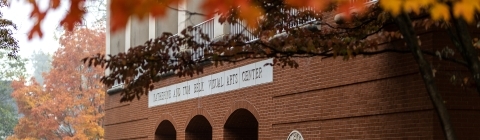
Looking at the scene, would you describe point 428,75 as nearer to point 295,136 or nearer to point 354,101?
point 354,101

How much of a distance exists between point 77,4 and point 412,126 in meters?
7.77

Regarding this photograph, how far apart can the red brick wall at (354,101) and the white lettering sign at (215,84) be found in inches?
5.6

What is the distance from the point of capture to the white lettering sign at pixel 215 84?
659 inches

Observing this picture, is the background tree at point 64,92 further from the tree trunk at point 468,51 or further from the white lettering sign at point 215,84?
the tree trunk at point 468,51

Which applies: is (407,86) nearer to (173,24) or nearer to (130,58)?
(130,58)


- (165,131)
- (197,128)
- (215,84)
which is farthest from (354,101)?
(165,131)

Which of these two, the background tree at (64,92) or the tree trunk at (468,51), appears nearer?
the tree trunk at (468,51)

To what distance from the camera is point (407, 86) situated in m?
12.1

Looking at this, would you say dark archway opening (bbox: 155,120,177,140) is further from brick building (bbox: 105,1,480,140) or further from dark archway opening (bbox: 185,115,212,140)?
dark archway opening (bbox: 185,115,212,140)

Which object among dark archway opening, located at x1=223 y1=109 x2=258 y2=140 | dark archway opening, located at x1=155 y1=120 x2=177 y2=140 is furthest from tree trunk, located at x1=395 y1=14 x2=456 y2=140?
dark archway opening, located at x1=155 y1=120 x2=177 y2=140

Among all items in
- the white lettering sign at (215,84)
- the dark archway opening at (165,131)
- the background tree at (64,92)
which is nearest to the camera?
the white lettering sign at (215,84)

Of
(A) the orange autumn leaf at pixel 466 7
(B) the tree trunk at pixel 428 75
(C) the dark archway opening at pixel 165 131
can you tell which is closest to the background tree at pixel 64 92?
(C) the dark archway opening at pixel 165 131

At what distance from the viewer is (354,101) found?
13375mm

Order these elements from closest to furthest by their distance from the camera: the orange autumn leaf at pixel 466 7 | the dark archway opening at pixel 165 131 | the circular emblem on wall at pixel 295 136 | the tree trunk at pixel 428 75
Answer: the orange autumn leaf at pixel 466 7, the tree trunk at pixel 428 75, the circular emblem on wall at pixel 295 136, the dark archway opening at pixel 165 131
